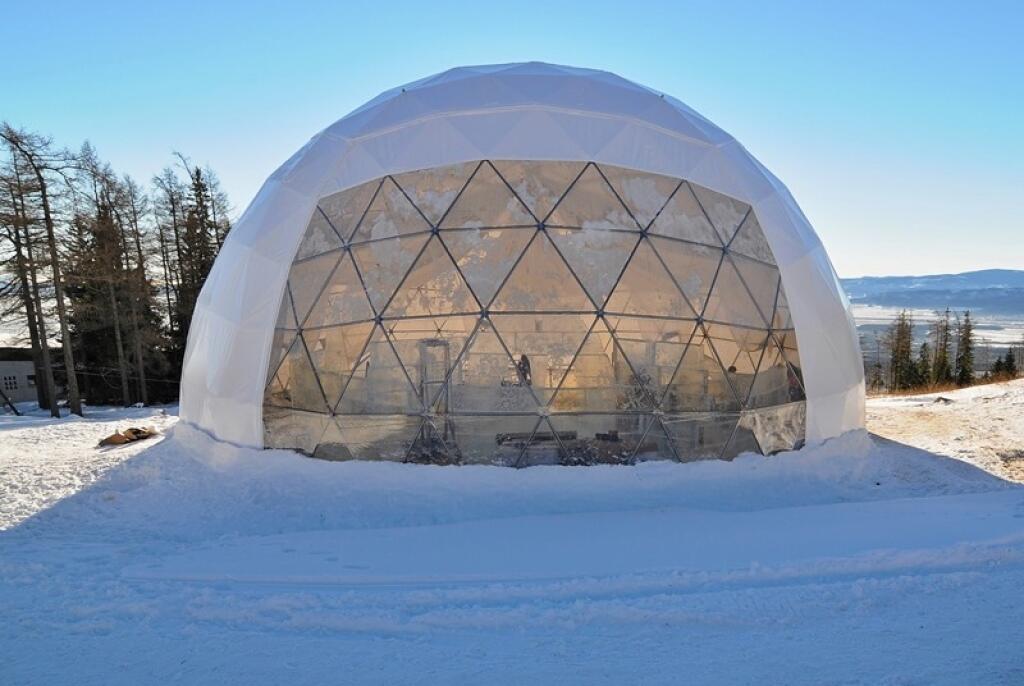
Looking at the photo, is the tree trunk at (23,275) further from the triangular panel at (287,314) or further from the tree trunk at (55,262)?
the triangular panel at (287,314)

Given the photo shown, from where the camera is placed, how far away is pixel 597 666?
409 centimetres

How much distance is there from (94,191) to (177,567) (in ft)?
89.3

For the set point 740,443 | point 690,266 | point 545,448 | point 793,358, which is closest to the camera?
point 545,448

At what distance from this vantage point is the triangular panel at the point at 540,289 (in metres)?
8.51

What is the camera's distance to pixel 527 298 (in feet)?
27.9

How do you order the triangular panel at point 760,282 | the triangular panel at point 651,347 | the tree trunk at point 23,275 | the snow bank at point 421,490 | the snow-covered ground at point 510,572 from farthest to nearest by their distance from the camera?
1. the tree trunk at point 23,275
2. the triangular panel at point 760,282
3. the triangular panel at point 651,347
4. the snow bank at point 421,490
5. the snow-covered ground at point 510,572

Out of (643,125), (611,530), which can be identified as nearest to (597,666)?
(611,530)

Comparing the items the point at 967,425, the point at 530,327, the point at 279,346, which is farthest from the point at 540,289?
the point at 967,425

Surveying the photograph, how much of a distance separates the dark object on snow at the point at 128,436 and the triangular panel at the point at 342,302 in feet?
18.6

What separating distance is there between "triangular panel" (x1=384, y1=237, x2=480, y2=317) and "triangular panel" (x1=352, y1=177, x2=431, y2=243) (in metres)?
0.51

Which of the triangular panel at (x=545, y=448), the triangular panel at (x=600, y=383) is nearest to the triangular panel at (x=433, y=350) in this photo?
the triangular panel at (x=545, y=448)

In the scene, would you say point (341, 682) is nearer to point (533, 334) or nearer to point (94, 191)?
point (533, 334)

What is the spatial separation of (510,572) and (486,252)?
4647 millimetres

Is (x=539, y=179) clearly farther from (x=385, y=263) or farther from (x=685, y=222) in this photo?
(x=385, y=263)
